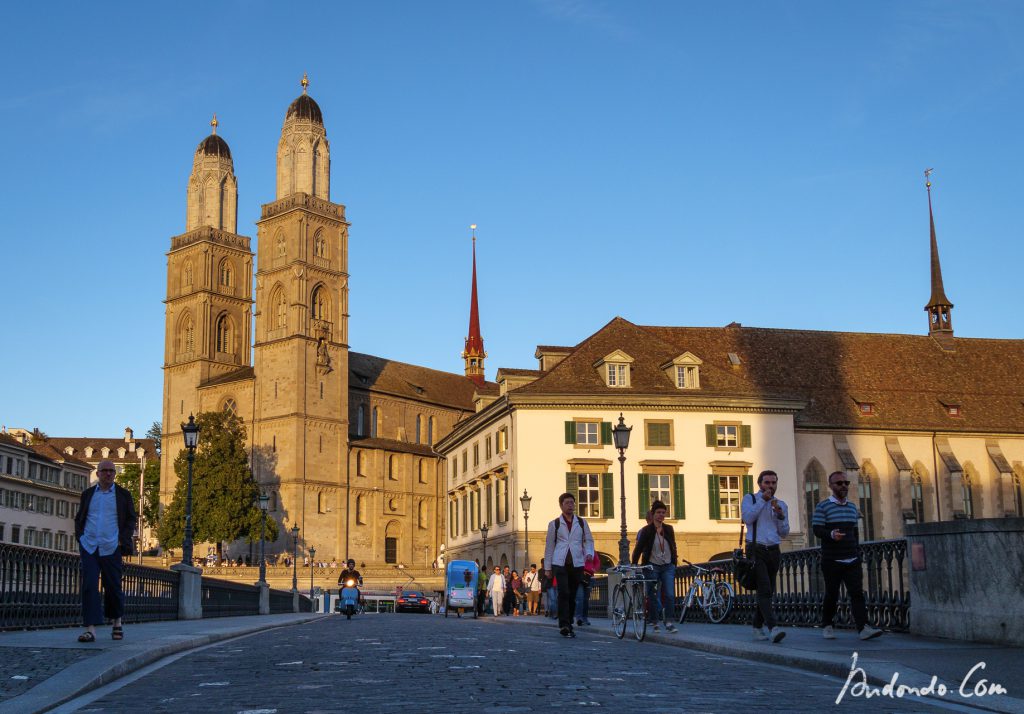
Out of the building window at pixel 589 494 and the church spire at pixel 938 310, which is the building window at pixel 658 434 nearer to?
the building window at pixel 589 494

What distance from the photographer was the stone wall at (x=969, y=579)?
12.6 meters

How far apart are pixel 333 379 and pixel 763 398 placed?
45.9 m

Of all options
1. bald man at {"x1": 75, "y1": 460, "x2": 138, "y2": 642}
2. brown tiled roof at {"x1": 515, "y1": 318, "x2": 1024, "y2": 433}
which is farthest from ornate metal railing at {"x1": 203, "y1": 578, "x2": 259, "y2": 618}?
brown tiled roof at {"x1": 515, "y1": 318, "x2": 1024, "y2": 433}

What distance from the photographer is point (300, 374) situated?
9069cm

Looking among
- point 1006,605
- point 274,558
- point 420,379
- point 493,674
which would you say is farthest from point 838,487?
point 420,379

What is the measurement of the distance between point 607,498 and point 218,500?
3502 cm

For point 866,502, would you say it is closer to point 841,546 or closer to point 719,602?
point 719,602

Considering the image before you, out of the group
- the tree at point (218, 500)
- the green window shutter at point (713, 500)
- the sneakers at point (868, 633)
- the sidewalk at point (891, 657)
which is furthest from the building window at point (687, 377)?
the sneakers at point (868, 633)

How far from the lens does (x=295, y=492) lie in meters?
87.8

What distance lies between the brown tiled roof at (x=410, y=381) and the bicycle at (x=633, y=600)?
8410 centimetres

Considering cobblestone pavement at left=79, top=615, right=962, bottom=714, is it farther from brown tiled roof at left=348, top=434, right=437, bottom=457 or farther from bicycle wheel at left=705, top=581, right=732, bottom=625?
brown tiled roof at left=348, top=434, right=437, bottom=457

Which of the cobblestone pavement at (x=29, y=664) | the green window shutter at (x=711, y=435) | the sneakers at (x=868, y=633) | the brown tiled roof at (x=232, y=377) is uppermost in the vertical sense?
the brown tiled roof at (x=232, y=377)

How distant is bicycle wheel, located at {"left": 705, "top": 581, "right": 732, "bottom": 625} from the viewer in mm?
20109

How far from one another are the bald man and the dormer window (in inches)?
1626
